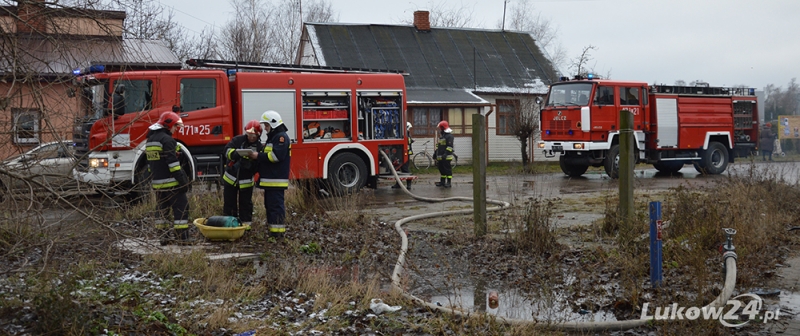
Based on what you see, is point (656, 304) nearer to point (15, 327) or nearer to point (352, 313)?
point (352, 313)

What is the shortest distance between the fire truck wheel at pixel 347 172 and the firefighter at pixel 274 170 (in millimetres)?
5637

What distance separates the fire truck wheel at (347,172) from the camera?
1477cm

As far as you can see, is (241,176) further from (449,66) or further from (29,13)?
(449,66)

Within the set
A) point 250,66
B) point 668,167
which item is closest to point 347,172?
point 250,66

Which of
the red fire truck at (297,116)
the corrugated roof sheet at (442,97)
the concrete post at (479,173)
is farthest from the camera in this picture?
the corrugated roof sheet at (442,97)

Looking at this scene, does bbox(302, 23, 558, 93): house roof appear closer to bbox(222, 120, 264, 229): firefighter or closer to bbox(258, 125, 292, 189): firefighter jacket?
bbox(222, 120, 264, 229): firefighter

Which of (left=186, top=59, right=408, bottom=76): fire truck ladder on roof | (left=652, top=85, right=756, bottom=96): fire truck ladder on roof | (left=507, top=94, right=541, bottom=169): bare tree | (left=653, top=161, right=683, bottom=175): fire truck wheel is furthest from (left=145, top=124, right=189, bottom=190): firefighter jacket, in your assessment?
(left=653, top=161, right=683, bottom=175): fire truck wheel

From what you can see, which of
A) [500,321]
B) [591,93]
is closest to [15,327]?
[500,321]

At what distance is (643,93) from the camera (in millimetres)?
19656

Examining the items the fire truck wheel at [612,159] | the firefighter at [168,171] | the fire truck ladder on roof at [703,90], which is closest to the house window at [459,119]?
the fire truck ladder on roof at [703,90]

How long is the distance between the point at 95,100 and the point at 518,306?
352 centimetres

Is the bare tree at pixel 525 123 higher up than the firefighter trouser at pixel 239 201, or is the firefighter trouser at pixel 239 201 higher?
the bare tree at pixel 525 123

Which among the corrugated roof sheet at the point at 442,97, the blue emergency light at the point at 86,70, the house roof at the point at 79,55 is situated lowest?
the blue emergency light at the point at 86,70

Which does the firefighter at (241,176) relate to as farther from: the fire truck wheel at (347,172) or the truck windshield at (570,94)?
the truck windshield at (570,94)
